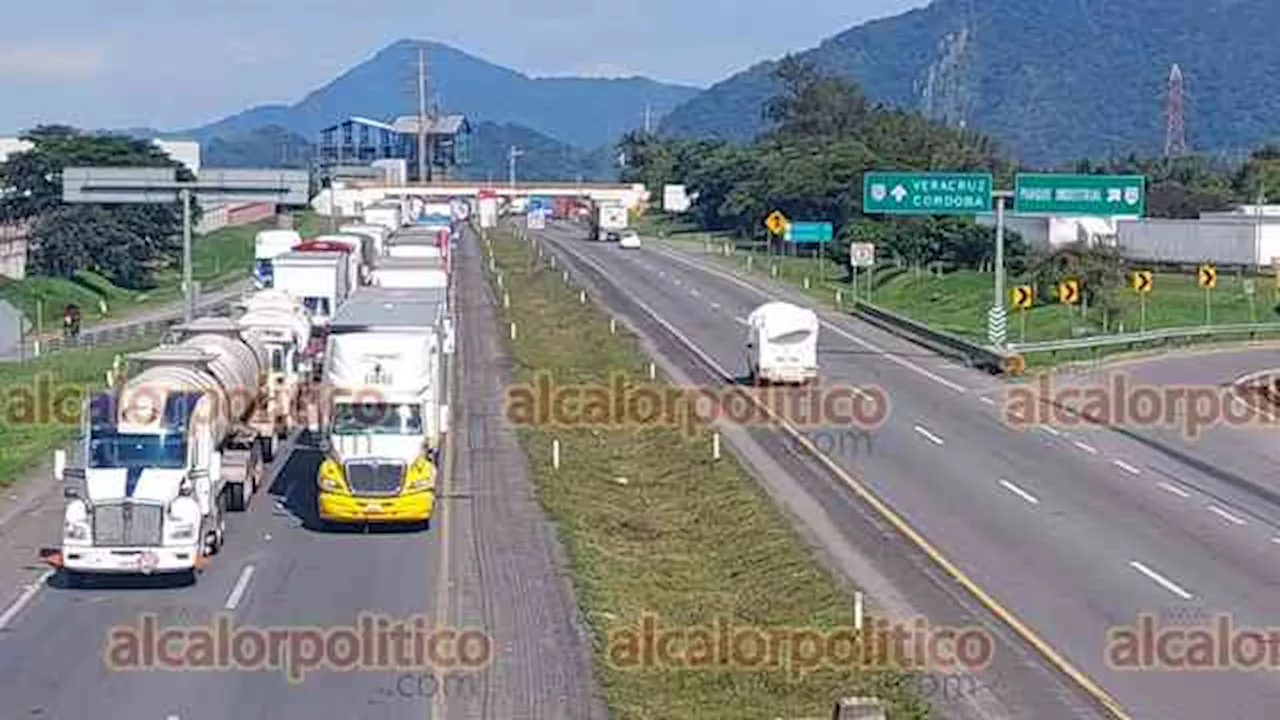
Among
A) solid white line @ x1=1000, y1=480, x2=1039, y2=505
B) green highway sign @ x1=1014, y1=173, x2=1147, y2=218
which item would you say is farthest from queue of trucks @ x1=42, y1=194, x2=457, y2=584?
green highway sign @ x1=1014, y1=173, x2=1147, y2=218

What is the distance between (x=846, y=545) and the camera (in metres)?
34.1

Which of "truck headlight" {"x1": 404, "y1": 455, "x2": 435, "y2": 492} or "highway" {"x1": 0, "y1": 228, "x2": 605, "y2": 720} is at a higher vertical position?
"truck headlight" {"x1": 404, "y1": 455, "x2": 435, "y2": 492}

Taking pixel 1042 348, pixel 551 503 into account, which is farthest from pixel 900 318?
pixel 551 503

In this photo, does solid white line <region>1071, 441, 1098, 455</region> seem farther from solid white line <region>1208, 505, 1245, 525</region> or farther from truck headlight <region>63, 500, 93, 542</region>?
truck headlight <region>63, 500, 93, 542</region>

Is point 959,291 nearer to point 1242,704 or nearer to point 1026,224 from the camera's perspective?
→ point 1026,224

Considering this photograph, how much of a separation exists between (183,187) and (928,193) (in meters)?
24.9

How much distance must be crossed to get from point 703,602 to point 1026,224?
76.2 m

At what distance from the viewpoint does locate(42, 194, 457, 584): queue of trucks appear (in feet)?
99.2

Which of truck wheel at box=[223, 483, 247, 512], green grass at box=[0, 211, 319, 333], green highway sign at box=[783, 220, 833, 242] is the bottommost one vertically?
green grass at box=[0, 211, 319, 333]

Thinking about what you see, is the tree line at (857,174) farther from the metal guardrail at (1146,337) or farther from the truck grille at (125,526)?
the truck grille at (125,526)

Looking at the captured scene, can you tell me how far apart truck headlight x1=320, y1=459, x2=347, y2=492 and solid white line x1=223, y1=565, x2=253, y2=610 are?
122 inches

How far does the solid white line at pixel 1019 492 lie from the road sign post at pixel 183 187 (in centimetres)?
2799

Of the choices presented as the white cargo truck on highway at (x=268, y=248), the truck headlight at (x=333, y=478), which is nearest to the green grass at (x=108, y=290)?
the white cargo truck on highway at (x=268, y=248)

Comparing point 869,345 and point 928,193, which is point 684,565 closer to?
point 869,345
